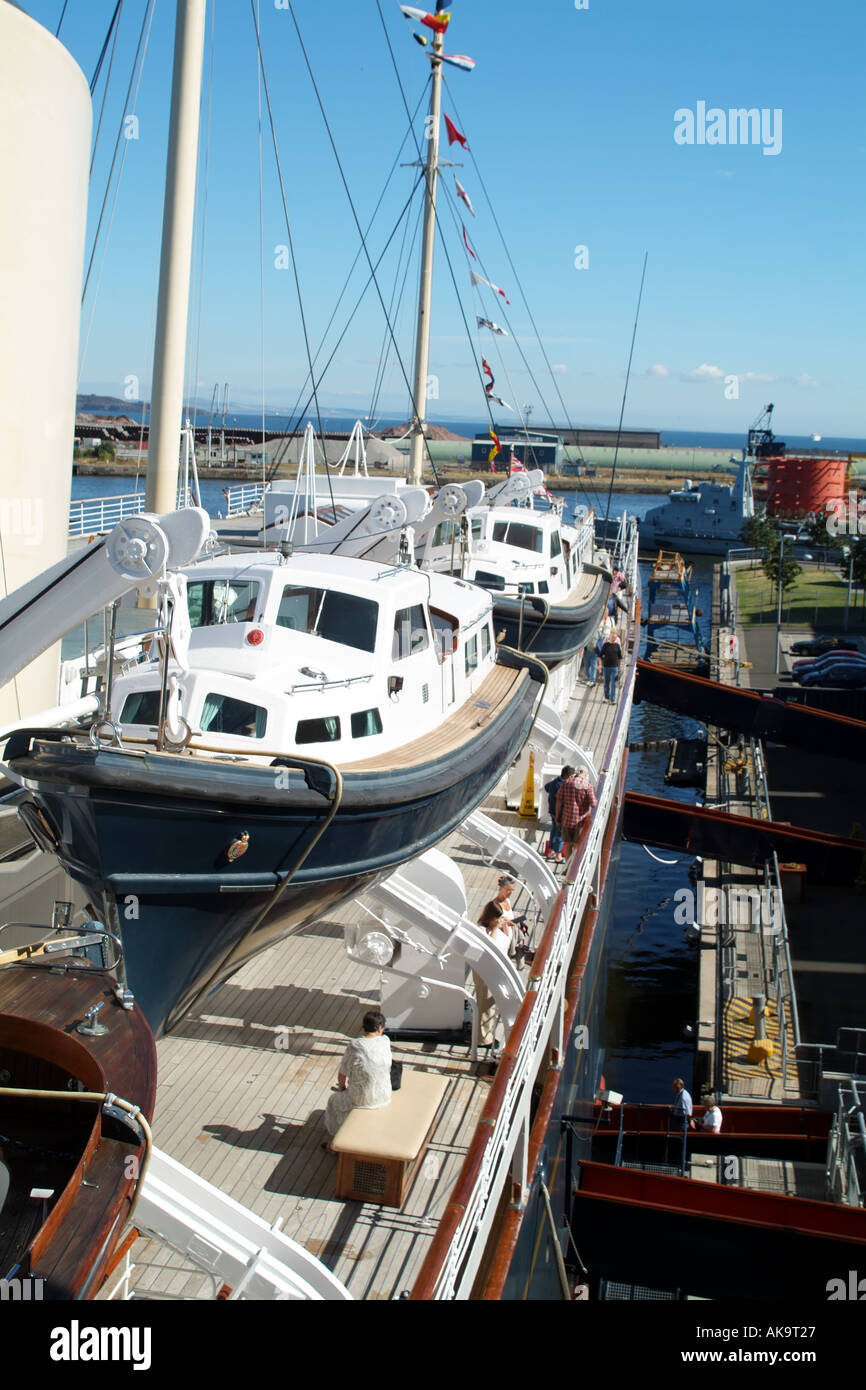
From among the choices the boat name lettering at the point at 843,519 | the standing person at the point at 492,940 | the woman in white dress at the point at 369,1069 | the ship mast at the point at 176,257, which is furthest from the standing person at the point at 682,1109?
the boat name lettering at the point at 843,519

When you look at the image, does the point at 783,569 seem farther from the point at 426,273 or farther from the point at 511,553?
the point at 511,553

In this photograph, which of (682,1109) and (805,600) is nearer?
(682,1109)

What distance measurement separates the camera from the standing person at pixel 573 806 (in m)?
13.2

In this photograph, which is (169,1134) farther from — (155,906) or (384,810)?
(384,810)

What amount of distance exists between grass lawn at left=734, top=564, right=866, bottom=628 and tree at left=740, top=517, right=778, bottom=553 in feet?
8.38

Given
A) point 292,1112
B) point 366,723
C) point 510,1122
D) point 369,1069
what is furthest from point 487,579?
point 369,1069

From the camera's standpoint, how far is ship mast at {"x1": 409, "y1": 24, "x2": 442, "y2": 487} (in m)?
24.2

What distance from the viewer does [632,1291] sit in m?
12.5

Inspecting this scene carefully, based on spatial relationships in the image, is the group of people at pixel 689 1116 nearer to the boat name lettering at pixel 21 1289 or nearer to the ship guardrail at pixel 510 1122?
the ship guardrail at pixel 510 1122

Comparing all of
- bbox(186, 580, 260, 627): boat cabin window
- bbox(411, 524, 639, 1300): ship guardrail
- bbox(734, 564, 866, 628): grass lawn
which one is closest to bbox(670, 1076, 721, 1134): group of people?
bbox(411, 524, 639, 1300): ship guardrail

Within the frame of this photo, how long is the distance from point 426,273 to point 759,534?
4252cm

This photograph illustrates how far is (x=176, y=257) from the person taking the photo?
1033 centimetres

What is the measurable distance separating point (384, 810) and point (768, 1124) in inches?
319

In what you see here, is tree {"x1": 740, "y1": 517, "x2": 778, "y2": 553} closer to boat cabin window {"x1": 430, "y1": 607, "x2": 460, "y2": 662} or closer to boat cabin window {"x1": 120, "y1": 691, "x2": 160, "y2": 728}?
boat cabin window {"x1": 430, "y1": 607, "x2": 460, "y2": 662}
